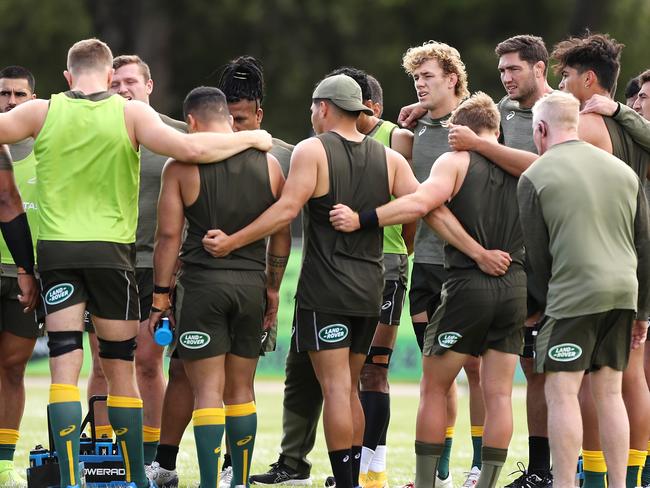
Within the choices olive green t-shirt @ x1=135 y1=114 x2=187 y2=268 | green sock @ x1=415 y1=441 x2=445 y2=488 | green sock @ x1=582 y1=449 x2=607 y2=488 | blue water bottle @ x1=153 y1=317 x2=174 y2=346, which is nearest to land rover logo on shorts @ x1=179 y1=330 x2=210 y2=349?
blue water bottle @ x1=153 y1=317 x2=174 y2=346

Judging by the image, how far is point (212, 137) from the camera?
7.68m

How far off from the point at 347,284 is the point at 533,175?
125 centimetres

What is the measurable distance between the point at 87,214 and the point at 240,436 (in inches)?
61.9

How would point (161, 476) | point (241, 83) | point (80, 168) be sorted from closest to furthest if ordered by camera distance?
point (80, 168) < point (241, 83) < point (161, 476)

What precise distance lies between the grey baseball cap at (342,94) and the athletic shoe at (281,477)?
9.29ft

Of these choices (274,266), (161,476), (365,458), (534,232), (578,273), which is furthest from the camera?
(365,458)

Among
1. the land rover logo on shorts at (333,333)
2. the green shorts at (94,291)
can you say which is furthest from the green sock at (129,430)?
the land rover logo on shorts at (333,333)

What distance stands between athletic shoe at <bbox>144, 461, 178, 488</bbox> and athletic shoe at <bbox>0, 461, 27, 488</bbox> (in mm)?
823

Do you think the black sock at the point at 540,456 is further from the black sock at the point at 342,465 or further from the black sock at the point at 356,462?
the black sock at the point at 342,465

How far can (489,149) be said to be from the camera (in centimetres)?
788

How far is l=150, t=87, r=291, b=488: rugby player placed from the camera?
299 inches

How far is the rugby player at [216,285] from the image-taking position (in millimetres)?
7605

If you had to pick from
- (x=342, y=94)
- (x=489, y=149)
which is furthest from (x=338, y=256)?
(x=489, y=149)

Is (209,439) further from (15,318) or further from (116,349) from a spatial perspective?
(15,318)
